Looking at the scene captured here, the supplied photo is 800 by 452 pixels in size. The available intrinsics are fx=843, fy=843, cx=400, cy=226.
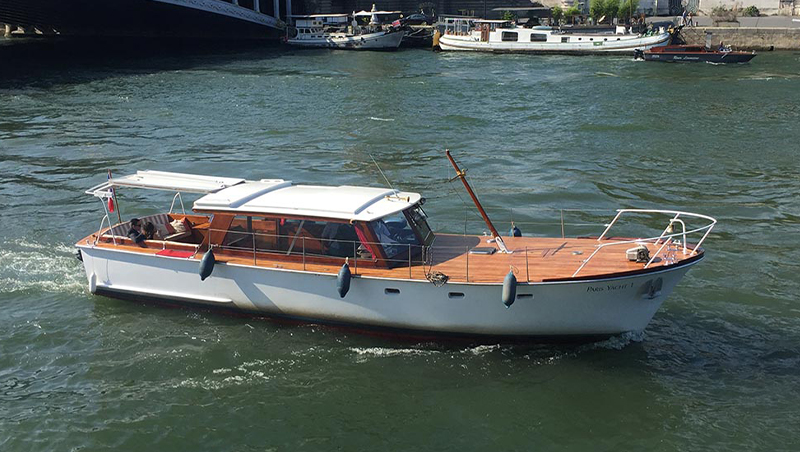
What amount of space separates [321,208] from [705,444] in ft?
Result: 25.5

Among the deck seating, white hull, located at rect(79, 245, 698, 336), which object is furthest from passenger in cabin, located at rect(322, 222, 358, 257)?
the deck seating

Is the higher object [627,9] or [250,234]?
[627,9]

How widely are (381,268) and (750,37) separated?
209 feet

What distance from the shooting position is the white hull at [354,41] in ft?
255

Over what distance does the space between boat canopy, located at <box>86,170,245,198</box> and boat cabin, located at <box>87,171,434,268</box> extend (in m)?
0.04

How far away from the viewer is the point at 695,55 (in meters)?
60.8

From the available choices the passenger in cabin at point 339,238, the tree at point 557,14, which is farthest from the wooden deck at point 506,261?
the tree at point 557,14

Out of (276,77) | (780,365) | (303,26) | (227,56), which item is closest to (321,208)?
(780,365)

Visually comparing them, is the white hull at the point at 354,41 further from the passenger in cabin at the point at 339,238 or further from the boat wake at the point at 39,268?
the passenger in cabin at the point at 339,238

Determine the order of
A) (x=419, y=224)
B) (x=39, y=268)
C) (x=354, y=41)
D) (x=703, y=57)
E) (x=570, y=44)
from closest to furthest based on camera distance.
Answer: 1. (x=419, y=224)
2. (x=39, y=268)
3. (x=703, y=57)
4. (x=570, y=44)
5. (x=354, y=41)

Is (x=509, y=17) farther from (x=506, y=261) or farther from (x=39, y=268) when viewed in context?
(x=506, y=261)

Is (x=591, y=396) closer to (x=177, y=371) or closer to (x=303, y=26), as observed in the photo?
(x=177, y=371)

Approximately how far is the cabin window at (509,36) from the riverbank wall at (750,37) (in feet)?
47.1

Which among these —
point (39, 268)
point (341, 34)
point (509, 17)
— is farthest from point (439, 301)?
point (509, 17)
